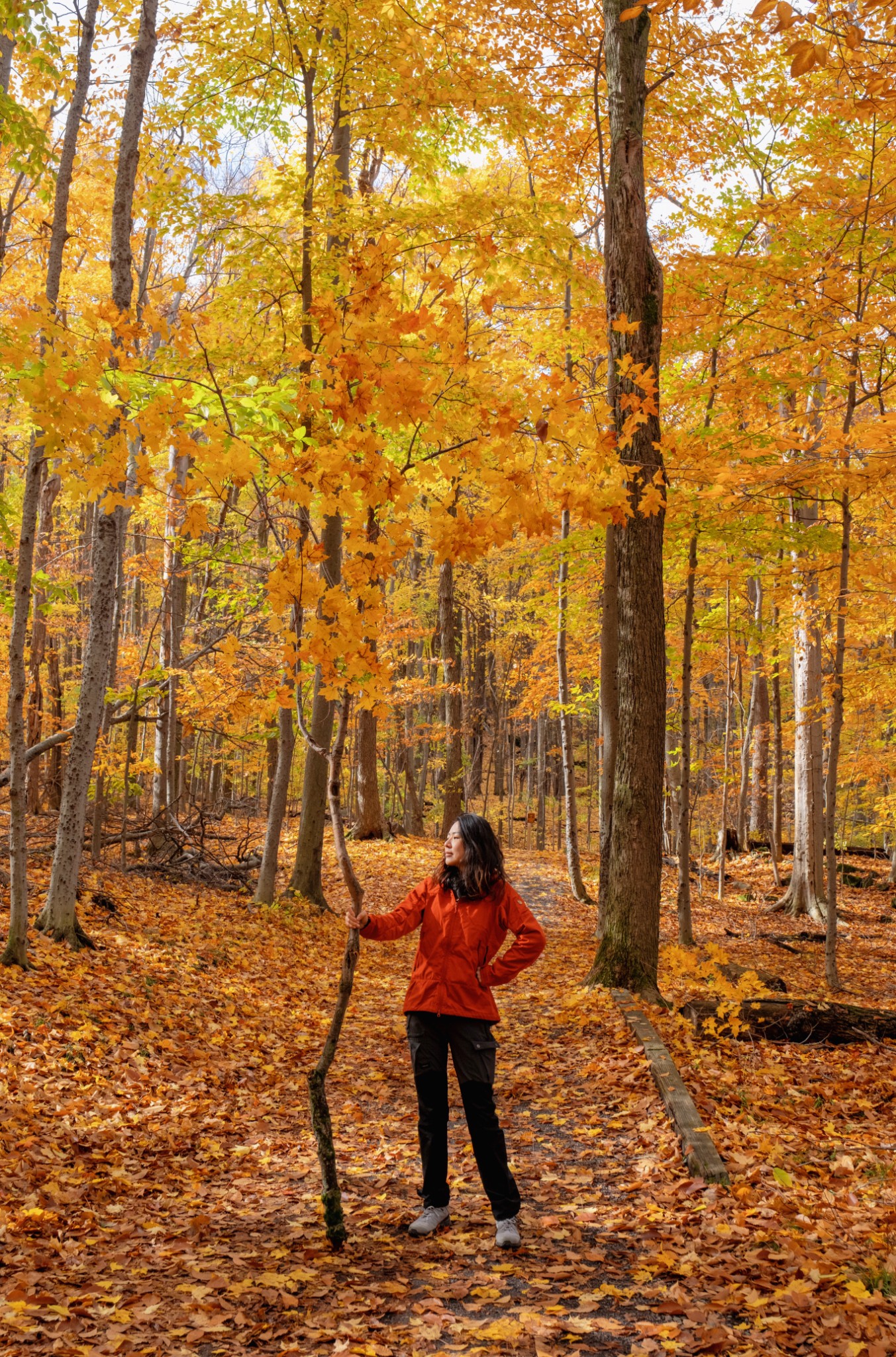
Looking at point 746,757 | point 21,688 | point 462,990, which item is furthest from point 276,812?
point 746,757

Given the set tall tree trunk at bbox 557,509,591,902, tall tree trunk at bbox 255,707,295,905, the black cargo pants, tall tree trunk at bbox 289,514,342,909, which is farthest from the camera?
tall tree trunk at bbox 557,509,591,902

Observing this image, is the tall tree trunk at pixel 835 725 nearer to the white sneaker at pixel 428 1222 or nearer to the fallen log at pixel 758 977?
the fallen log at pixel 758 977

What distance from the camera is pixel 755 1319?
8.84 ft

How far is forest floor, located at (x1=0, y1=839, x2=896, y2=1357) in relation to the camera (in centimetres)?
277

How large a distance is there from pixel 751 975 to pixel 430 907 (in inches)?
120

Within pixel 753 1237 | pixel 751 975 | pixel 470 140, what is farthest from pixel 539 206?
pixel 753 1237

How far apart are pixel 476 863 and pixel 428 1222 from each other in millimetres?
1478

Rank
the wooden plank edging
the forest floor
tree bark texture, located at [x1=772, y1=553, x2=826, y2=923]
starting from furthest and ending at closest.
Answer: tree bark texture, located at [x1=772, y1=553, x2=826, y2=923] < the wooden plank edging < the forest floor

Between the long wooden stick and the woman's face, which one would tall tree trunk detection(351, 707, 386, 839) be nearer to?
the woman's face

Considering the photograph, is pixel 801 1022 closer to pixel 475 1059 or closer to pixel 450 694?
pixel 475 1059

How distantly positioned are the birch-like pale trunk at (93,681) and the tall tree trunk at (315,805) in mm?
3695

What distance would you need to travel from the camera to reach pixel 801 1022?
5945 mm

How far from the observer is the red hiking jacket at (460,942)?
11.3 feet

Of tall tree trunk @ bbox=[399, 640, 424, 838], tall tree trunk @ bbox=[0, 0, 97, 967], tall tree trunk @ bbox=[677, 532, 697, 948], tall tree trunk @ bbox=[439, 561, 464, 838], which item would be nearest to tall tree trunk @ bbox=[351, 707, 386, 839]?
tall tree trunk @ bbox=[439, 561, 464, 838]
